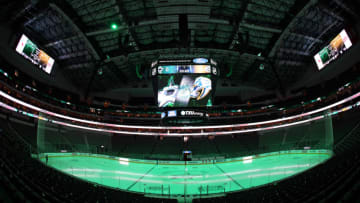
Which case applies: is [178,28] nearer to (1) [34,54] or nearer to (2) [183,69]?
(2) [183,69]

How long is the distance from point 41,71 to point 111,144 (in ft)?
40.8

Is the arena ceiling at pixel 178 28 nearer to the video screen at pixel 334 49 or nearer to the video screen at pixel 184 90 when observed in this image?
the video screen at pixel 334 49

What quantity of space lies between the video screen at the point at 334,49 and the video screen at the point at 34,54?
27.2 meters

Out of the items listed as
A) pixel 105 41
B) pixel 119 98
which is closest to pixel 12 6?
pixel 105 41

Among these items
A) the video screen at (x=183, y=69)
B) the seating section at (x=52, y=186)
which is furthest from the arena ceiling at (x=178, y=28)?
the seating section at (x=52, y=186)

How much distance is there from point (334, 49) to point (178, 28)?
47.9 ft

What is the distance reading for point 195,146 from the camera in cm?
2714

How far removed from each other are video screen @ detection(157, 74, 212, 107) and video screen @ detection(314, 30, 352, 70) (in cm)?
1401

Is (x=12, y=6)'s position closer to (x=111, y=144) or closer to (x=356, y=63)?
(x=111, y=144)

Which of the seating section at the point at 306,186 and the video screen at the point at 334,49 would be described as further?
the video screen at the point at 334,49

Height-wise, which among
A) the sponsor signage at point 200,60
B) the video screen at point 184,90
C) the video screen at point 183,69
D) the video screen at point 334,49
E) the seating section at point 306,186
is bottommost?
the seating section at point 306,186

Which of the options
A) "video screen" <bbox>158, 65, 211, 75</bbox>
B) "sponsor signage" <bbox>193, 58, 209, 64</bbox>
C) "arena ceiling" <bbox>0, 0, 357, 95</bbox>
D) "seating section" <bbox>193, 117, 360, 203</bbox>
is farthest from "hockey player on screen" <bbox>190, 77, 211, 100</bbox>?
"seating section" <bbox>193, 117, 360, 203</bbox>

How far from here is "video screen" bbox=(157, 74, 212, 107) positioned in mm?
12102

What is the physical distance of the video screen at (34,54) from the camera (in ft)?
58.6
